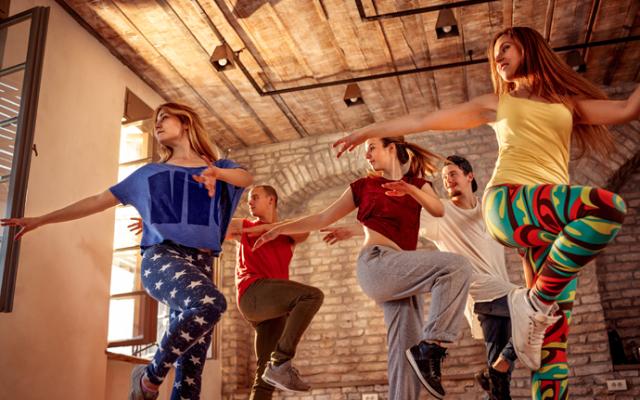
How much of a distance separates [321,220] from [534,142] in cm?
117

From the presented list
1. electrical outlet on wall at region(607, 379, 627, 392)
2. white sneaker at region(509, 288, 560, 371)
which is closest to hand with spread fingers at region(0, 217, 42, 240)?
white sneaker at region(509, 288, 560, 371)

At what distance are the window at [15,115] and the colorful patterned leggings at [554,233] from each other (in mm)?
2602

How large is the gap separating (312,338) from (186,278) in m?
4.69

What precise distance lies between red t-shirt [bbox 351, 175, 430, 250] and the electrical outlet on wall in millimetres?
3795

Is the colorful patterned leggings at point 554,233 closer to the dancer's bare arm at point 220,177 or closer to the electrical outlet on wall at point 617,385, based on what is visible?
the dancer's bare arm at point 220,177

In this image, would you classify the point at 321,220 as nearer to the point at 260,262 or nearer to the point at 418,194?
the point at 418,194

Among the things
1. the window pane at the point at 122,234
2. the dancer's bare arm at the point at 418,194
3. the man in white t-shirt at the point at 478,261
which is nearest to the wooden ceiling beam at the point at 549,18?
the man in white t-shirt at the point at 478,261

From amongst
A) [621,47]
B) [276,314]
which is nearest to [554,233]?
[276,314]

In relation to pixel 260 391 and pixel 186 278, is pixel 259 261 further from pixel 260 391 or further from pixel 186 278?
pixel 186 278

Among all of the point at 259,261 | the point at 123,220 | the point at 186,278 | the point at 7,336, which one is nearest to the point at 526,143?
the point at 186,278

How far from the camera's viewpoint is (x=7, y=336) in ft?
13.8

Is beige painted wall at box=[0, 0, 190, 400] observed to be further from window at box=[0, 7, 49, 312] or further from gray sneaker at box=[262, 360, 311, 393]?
gray sneaker at box=[262, 360, 311, 393]

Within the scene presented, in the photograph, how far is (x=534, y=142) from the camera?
2.50 metres

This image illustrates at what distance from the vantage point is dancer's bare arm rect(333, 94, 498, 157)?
2.61m
